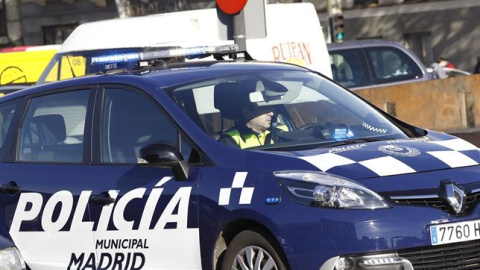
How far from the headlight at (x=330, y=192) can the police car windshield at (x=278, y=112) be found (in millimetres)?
611

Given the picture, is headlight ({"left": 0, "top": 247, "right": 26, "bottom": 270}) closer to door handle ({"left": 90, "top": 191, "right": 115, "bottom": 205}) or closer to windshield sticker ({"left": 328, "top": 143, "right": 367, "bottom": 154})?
door handle ({"left": 90, "top": 191, "right": 115, "bottom": 205})

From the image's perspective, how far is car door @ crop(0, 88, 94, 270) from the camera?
27.3 feet

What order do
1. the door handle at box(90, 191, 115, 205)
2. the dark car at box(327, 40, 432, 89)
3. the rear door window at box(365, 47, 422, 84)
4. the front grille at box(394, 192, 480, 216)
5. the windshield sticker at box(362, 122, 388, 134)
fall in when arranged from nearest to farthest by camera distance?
1. the front grille at box(394, 192, 480, 216)
2. the door handle at box(90, 191, 115, 205)
3. the windshield sticker at box(362, 122, 388, 134)
4. the dark car at box(327, 40, 432, 89)
5. the rear door window at box(365, 47, 422, 84)

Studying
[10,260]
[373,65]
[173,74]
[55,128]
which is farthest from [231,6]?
[373,65]

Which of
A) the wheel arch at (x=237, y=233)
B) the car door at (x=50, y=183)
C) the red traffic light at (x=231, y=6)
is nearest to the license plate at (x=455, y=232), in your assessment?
the wheel arch at (x=237, y=233)

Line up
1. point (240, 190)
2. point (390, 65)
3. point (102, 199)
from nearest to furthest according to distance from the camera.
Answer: point (240, 190) < point (102, 199) < point (390, 65)

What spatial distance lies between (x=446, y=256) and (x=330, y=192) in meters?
0.66

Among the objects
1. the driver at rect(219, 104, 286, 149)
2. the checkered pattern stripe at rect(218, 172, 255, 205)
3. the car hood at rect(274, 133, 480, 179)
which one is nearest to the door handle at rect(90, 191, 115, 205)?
the driver at rect(219, 104, 286, 149)

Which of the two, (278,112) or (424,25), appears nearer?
(278,112)

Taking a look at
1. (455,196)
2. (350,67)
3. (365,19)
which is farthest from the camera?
(365,19)

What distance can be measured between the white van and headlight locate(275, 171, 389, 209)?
10.3 meters

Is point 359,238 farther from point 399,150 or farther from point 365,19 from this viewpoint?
point 365,19

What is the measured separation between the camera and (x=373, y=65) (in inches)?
898

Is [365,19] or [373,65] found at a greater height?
[373,65]
